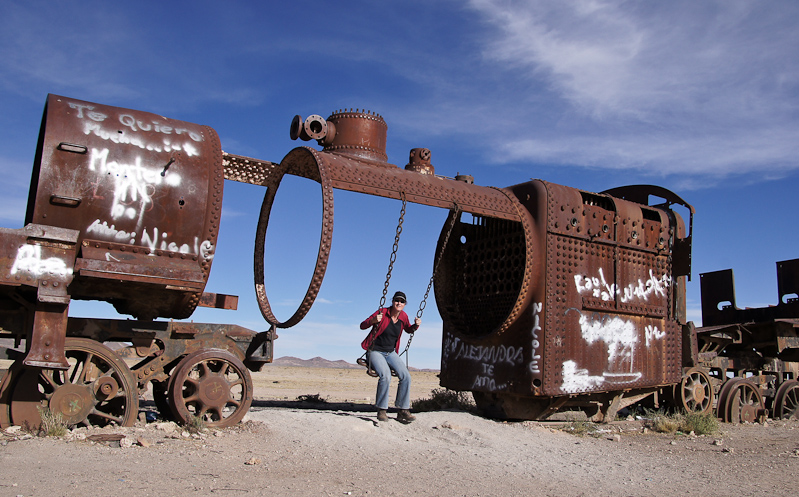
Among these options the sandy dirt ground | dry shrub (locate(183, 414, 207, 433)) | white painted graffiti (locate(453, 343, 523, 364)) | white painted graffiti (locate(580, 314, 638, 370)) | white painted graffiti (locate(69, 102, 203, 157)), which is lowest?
the sandy dirt ground

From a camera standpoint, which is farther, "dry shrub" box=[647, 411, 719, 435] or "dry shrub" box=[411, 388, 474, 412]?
"dry shrub" box=[411, 388, 474, 412]

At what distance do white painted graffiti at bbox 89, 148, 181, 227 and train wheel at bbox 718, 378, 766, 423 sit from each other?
10.5 metres

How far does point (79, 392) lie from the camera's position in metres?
6.69

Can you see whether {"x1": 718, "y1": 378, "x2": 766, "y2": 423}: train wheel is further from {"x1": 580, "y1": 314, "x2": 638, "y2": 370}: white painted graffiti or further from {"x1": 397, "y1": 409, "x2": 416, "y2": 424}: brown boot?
{"x1": 397, "y1": 409, "x2": 416, "y2": 424}: brown boot

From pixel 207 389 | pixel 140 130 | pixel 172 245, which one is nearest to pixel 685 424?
pixel 207 389

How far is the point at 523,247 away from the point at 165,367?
512 cm

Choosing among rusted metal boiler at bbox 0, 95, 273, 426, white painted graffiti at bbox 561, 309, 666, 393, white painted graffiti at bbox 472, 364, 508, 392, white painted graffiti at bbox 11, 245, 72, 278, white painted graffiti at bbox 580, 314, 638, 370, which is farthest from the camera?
white painted graffiti at bbox 580, 314, 638, 370

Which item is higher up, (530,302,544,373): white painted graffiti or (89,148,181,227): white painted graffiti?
(89,148,181,227): white painted graffiti

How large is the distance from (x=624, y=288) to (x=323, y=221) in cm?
548

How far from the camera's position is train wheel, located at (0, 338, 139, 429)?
21.3 feet

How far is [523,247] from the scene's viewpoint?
9.48 meters

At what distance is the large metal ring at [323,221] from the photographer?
23.5ft

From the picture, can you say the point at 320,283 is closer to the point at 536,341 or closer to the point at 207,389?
the point at 207,389

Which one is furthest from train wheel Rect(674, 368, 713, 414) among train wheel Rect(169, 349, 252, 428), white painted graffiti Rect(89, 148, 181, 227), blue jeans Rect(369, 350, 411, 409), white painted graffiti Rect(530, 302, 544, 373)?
white painted graffiti Rect(89, 148, 181, 227)
